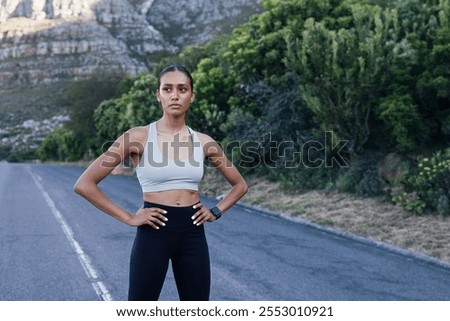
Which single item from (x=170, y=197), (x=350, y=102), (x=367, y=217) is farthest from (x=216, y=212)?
(x=350, y=102)

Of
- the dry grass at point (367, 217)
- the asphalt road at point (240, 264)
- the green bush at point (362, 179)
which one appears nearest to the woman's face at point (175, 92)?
the asphalt road at point (240, 264)

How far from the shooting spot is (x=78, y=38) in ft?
329

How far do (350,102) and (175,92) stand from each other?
11460mm

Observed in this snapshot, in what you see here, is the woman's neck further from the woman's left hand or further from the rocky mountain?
the rocky mountain

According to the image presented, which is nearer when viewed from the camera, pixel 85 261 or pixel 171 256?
pixel 171 256

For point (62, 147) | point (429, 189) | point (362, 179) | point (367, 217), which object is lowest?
point (62, 147)

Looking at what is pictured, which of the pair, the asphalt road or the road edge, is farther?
the road edge

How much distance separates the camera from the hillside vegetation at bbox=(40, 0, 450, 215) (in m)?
12.8

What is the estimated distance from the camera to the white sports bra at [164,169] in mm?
2824

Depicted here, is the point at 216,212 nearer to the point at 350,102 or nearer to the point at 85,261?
the point at 85,261

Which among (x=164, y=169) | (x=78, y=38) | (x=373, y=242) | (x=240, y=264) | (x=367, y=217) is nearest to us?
(x=164, y=169)

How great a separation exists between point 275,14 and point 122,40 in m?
87.5

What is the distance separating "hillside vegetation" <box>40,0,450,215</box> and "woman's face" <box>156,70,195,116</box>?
898cm

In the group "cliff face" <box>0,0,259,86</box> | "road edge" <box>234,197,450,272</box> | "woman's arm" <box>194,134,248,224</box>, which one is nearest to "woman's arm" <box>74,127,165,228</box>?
"woman's arm" <box>194,134,248,224</box>
